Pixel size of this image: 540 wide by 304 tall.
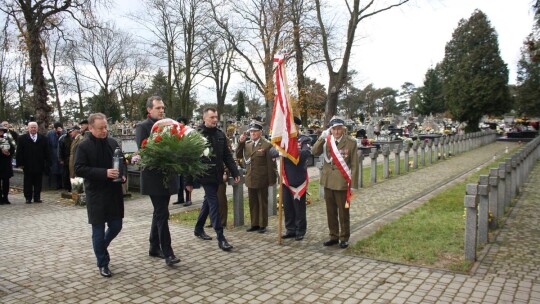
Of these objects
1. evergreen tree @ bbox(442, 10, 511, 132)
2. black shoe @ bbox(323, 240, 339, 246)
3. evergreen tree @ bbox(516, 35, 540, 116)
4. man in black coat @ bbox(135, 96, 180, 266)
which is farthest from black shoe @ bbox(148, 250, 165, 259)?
evergreen tree @ bbox(516, 35, 540, 116)

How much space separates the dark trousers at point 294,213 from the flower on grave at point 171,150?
2.23m

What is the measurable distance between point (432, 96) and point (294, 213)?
236ft

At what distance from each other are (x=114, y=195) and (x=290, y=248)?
2773 millimetres

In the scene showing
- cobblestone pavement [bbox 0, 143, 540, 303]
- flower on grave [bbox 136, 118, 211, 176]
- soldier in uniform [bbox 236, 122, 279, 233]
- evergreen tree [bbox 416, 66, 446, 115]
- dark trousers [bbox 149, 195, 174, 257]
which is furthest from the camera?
evergreen tree [bbox 416, 66, 446, 115]

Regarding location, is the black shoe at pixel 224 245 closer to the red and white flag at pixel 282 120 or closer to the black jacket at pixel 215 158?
the black jacket at pixel 215 158

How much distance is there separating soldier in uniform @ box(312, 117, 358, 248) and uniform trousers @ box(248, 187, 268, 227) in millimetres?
1363

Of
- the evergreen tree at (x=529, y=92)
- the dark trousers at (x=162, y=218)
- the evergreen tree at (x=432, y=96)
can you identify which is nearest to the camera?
the dark trousers at (x=162, y=218)

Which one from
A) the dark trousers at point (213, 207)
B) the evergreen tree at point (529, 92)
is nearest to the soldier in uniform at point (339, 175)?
the dark trousers at point (213, 207)

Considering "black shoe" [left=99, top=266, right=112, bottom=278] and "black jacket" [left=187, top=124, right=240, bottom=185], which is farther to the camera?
"black jacket" [left=187, top=124, right=240, bottom=185]

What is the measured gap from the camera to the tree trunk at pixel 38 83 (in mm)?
15586

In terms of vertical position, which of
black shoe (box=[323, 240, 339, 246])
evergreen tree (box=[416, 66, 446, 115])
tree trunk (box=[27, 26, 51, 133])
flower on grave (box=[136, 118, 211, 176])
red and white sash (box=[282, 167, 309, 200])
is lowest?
black shoe (box=[323, 240, 339, 246])

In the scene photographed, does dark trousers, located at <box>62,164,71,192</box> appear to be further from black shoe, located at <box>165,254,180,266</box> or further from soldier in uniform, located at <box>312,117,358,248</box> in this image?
soldier in uniform, located at <box>312,117,358,248</box>

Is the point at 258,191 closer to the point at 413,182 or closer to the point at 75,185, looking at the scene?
the point at 75,185

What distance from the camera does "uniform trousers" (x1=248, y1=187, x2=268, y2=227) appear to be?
780cm
